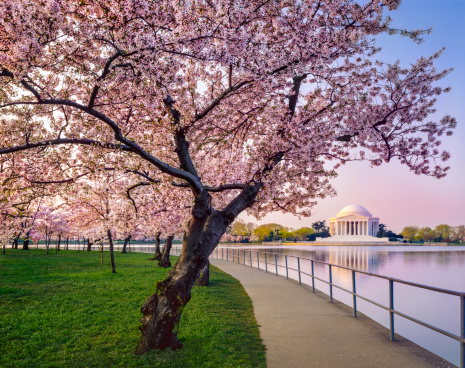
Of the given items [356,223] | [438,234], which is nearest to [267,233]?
[356,223]

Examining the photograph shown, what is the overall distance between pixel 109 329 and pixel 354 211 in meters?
135

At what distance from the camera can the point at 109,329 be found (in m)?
7.80

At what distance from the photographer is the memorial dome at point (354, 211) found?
132075 millimetres

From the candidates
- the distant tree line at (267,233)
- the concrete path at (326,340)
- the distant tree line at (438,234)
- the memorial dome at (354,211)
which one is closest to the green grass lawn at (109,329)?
the concrete path at (326,340)

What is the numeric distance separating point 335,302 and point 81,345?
22.3 ft

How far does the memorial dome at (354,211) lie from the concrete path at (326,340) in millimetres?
129706

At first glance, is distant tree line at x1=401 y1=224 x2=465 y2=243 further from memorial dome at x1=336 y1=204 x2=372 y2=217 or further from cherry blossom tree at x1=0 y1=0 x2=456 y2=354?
cherry blossom tree at x1=0 y1=0 x2=456 y2=354

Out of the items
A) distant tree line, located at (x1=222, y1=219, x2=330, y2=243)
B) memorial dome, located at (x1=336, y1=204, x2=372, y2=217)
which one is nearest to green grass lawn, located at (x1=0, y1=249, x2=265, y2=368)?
distant tree line, located at (x1=222, y1=219, x2=330, y2=243)

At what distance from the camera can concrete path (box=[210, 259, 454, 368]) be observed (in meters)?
5.30

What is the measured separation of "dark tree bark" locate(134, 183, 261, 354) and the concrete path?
1.73 metres

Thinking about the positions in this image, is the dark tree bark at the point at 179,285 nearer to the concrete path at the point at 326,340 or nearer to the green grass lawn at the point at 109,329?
the green grass lawn at the point at 109,329

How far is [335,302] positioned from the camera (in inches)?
398

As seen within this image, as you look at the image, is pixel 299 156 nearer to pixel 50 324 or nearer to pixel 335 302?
pixel 335 302

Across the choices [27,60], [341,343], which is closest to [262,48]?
[27,60]
